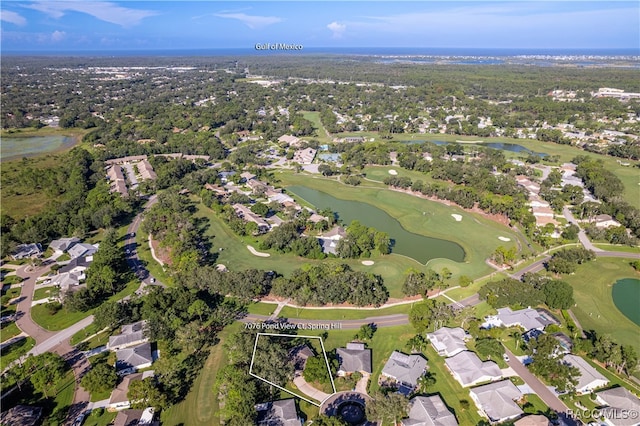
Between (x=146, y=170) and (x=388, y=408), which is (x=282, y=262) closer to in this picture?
(x=388, y=408)

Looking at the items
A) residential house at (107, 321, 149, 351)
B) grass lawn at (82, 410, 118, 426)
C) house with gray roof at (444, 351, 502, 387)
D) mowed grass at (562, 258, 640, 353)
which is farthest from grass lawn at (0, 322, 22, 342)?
mowed grass at (562, 258, 640, 353)

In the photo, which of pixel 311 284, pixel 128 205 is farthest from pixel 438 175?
pixel 128 205

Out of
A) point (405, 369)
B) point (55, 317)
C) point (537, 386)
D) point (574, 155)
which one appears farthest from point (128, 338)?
point (574, 155)

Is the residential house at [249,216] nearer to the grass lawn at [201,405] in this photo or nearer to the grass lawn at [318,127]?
the grass lawn at [201,405]

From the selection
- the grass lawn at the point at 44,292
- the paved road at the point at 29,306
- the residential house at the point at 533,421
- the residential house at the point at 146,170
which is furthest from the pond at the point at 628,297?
the residential house at the point at 146,170

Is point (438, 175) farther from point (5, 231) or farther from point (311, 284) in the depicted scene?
point (5, 231)

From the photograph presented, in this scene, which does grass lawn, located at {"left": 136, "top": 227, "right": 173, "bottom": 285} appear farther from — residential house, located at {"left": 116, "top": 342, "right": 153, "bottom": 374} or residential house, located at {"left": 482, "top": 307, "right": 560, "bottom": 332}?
residential house, located at {"left": 482, "top": 307, "right": 560, "bottom": 332}

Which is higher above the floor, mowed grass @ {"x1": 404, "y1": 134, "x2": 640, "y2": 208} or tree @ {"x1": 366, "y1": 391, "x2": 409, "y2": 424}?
mowed grass @ {"x1": 404, "y1": 134, "x2": 640, "y2": 208}
